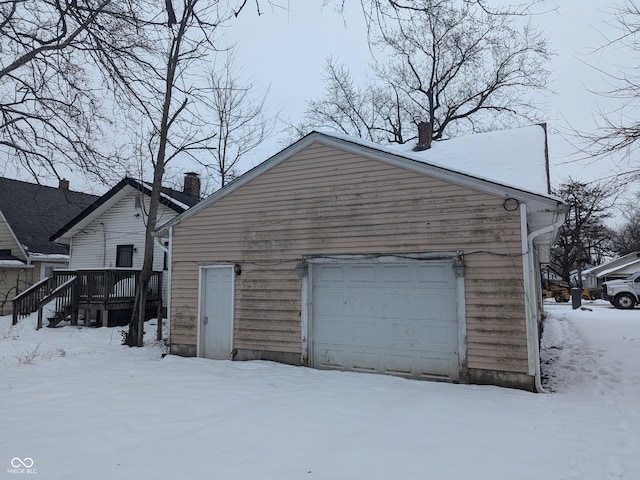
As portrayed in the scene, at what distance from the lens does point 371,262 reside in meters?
7.90

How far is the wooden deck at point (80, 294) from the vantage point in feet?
46.6

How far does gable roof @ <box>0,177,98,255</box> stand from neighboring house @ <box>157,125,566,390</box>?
1255 cm

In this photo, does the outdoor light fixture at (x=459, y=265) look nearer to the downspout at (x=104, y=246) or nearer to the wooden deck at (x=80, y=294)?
the wooden deck at (x=80, y=294)

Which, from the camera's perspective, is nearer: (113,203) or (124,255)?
(124,255)

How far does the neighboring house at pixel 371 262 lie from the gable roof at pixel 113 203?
6.47 m

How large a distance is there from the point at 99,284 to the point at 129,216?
4.01 m

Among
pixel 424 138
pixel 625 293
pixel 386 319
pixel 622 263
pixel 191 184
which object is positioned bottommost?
pixel 386 319

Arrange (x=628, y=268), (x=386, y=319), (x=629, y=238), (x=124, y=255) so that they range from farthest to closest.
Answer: (x=629, y=238)
(x=628, y=268)
(x=124, y=255)
(x=386, y=319)

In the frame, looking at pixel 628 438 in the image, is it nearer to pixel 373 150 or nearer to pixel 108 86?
pixel 373 150

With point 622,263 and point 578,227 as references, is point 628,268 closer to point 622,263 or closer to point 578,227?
point 622,263

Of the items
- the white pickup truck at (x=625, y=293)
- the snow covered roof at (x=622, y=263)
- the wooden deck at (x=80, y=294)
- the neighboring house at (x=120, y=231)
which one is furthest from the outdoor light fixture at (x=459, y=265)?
the snow covered roof at (x=622, y=263)

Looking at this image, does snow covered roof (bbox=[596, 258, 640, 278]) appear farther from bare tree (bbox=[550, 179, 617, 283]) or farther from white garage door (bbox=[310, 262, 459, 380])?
white garage door (bbox=[310, 262, 459, 380])

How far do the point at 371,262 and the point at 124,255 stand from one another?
1335cm

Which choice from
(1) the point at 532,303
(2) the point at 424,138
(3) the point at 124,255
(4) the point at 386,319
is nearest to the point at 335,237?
(4) the point at 386,319
